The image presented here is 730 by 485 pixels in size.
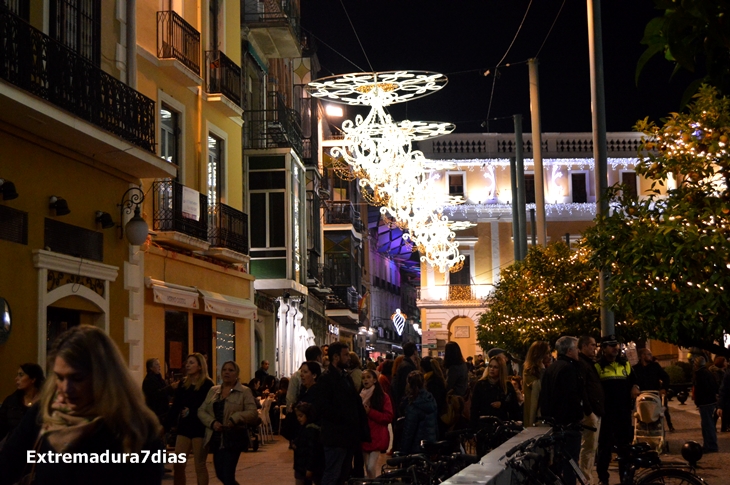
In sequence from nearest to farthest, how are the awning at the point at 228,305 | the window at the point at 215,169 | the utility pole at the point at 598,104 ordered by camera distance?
the utility pole at the point at 598,104 → the awning at the point at 228,305 → the window at the point at 215,169

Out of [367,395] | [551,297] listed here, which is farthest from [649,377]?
[367,395]

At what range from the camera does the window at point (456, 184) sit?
58.0 m

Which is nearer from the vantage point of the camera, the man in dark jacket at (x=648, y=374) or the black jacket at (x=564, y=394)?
the black jacket at (x=564, y=394)

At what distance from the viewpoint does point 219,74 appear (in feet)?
76.4

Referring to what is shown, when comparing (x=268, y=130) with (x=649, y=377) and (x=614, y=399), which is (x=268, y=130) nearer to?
(x=649, y=377)

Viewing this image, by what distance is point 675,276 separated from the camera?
480 inches

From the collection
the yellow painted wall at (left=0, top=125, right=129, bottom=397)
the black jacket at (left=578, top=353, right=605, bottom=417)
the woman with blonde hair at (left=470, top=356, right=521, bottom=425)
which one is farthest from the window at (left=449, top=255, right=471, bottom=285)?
the black jacket at (left=578, top=353, right=605, bottom=417)

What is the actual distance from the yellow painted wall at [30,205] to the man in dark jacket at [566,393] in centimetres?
686

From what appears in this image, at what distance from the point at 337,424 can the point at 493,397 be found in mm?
3205

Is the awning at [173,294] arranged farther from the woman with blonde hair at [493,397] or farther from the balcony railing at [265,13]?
the balcony railing at [265,13]

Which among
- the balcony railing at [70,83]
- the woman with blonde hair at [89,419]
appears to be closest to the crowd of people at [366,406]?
the balcony railing at [70,83]

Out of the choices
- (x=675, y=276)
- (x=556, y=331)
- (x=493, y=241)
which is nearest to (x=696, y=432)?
(x=556, y=331)

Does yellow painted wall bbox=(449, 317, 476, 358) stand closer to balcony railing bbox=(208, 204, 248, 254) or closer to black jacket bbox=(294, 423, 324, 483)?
balcony railing bbox=(208, 204, 248, 254)

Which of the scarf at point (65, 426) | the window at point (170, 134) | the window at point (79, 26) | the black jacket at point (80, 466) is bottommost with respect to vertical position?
the black jacket at point (80, 466)
